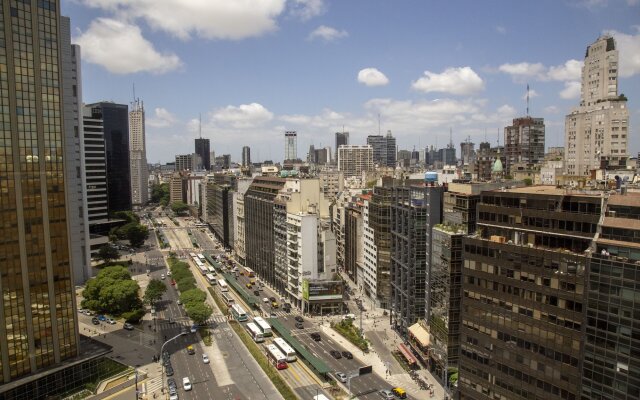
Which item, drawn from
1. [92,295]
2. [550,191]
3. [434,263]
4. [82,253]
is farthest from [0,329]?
[82,253]

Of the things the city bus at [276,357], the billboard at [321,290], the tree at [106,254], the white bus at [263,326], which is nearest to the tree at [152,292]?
the white bus at [263,326]

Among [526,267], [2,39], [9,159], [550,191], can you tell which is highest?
[2,39]

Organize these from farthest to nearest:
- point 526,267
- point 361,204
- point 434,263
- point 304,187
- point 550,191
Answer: point 361,204 → point 304,187 → point 434,263 → point 550,191 → point 526,267

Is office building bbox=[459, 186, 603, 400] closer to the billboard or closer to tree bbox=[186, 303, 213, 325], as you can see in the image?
the billboard

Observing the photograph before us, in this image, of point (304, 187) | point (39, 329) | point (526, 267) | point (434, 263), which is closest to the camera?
point (526, 267)

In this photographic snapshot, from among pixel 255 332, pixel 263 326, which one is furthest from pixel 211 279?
pixel 255 332

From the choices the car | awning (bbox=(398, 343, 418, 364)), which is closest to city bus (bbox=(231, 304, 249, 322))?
the car

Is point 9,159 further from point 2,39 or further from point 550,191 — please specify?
point 550,191
